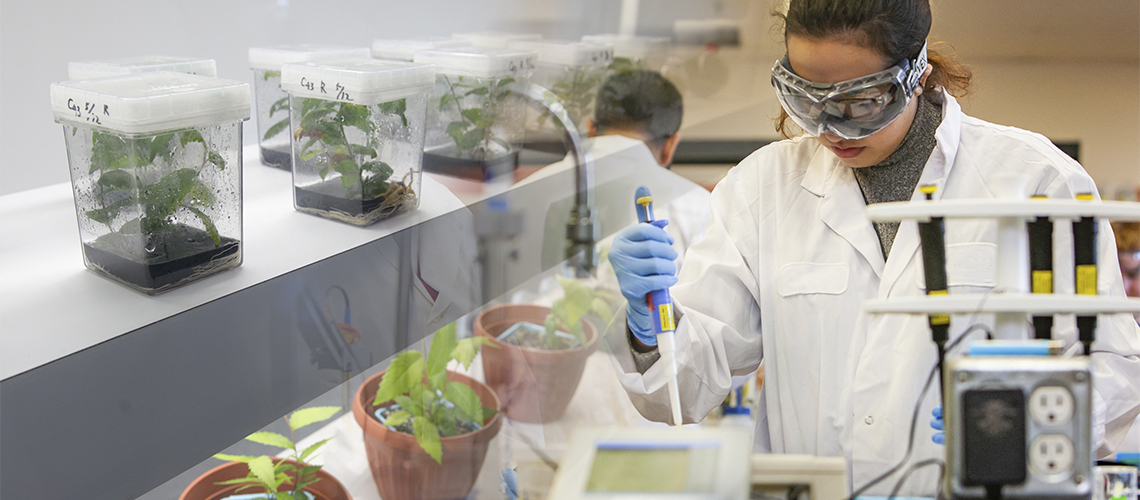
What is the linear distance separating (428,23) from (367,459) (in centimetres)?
83

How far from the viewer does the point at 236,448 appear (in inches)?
37.7

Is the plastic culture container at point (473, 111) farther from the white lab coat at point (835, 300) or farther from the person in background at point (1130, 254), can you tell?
the person in background at point (1130, 254)

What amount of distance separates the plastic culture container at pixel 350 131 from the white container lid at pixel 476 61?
162mm

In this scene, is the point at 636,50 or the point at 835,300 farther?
the point at 636,50

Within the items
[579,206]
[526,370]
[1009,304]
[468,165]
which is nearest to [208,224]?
[468,165]

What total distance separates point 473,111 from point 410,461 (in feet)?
1.99

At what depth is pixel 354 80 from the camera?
0.95 metres

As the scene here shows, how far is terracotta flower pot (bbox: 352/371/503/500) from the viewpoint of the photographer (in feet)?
3.56

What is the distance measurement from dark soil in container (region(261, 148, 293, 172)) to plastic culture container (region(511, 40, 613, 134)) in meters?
0.57

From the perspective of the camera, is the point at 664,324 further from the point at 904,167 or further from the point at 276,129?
the point at 276,129

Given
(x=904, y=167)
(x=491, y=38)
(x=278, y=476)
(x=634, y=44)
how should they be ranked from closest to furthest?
(x=278, y=476) → (x=904, y=167) → (x=491, y=38) → (x=634, y=44)

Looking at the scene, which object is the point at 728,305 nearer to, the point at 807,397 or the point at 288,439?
the point at 807,397

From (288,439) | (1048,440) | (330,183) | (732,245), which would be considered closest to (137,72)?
(330,183)

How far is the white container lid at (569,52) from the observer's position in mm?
1607
